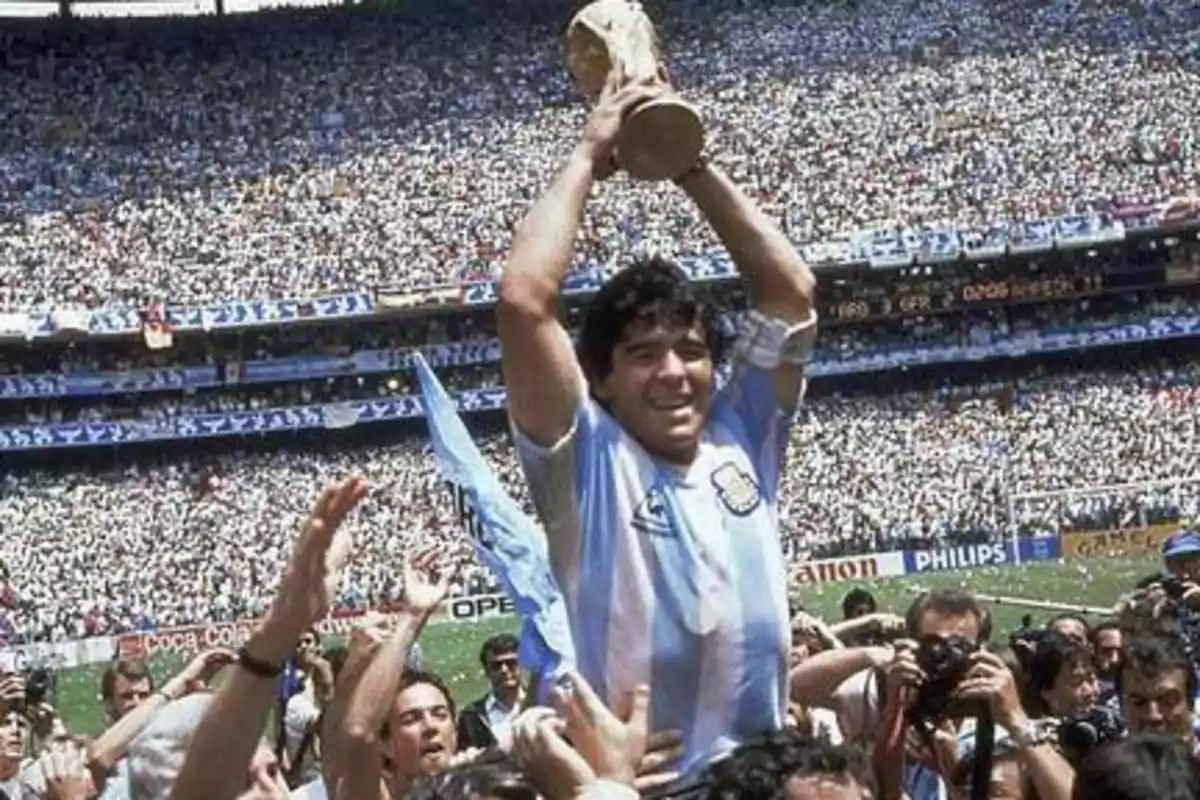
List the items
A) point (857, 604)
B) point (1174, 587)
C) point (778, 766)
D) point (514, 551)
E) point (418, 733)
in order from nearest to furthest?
point (778, 766), point (418, 733), point (514, 551), point (1174, 587), point (857, 604)

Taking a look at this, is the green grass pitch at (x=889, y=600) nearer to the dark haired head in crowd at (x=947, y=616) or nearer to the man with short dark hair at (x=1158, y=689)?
the dark haired head in crowd at (x=947, y=616)

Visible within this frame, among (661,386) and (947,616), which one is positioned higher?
(661,386)

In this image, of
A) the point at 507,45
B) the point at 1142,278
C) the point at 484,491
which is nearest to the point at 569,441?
the point at 484,491

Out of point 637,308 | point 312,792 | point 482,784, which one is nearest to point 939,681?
point 637,308

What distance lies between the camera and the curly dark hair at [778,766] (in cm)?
301

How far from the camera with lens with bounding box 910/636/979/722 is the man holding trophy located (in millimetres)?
300

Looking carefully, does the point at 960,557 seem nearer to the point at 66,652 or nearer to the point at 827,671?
the point at 66,652

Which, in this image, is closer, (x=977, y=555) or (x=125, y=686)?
(x=125, y=686)

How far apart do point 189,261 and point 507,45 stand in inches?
448

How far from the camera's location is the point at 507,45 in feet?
185

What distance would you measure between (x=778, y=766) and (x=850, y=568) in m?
33.4

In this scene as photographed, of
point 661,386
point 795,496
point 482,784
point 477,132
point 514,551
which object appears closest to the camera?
point 482,784

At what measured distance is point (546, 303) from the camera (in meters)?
3.70

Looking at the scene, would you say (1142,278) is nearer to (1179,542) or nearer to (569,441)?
(1179,542)
